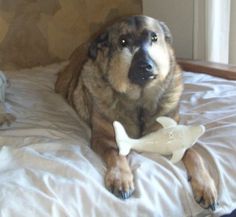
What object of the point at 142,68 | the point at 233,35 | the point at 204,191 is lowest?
the point at 204,191

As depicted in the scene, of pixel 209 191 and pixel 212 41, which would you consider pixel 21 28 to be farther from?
pixel 209 191

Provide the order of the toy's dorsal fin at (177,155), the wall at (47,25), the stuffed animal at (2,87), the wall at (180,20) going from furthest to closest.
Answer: the wall at (47,25), the wall at (180,20), the stuffed animal at (2,87), the toy's dorsal fin at (177,155)

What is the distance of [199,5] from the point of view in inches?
80.6

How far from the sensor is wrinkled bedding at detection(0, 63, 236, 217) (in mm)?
1109

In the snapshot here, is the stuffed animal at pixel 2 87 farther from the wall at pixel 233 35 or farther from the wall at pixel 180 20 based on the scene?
the wall at pixel 233 35

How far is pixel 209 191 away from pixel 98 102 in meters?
0.52

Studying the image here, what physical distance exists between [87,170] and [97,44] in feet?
1.52

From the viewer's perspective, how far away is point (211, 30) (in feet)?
6.40

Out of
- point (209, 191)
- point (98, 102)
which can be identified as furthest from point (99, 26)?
point (209, 191)

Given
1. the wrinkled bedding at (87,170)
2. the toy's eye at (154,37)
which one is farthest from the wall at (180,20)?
the toy's eye at (154,37)

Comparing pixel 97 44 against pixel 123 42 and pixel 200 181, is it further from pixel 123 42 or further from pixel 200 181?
pixel 200 181

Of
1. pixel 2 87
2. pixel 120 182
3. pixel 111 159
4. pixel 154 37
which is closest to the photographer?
pixel 120 182

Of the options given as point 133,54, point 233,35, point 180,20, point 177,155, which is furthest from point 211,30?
point 177,155

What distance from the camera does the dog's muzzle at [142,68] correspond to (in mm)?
1306
